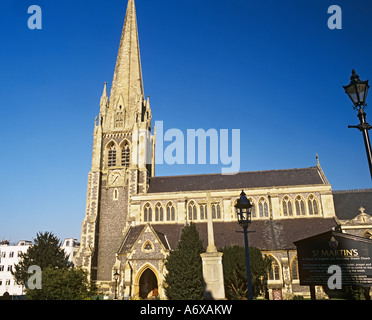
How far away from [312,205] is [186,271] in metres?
17.9

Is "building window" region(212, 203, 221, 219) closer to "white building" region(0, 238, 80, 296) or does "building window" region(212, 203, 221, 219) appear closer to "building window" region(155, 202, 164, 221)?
"building window" region(155, 202, 164, 221)

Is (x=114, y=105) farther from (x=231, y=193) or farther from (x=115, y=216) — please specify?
(x=231, y=193)

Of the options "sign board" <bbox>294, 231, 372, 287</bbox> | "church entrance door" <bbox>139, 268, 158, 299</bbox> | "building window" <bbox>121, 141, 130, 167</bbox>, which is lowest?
"church entrance door" <bbox>139, 268, 158, 299</bbox>

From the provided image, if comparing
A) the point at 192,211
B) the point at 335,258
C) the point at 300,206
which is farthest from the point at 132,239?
the point at 335,258

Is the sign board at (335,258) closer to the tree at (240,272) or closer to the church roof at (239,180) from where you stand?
the tree at (240,272)

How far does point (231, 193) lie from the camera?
38344mm

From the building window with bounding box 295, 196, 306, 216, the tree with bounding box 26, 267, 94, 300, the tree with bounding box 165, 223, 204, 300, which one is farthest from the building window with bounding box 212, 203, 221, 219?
the tree with bounding box 26, 267, 94, 300

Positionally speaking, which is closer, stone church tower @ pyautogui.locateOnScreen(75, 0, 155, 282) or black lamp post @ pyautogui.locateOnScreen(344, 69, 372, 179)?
black lamp post @ pyautogui.locateOnScreen(344, 69, 372, 179)

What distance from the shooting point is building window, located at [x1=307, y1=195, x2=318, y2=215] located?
118ft

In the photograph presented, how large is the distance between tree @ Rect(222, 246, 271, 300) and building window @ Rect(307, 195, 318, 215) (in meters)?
10.1

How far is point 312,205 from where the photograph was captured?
119ft

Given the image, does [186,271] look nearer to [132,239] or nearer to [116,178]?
[132,239]
